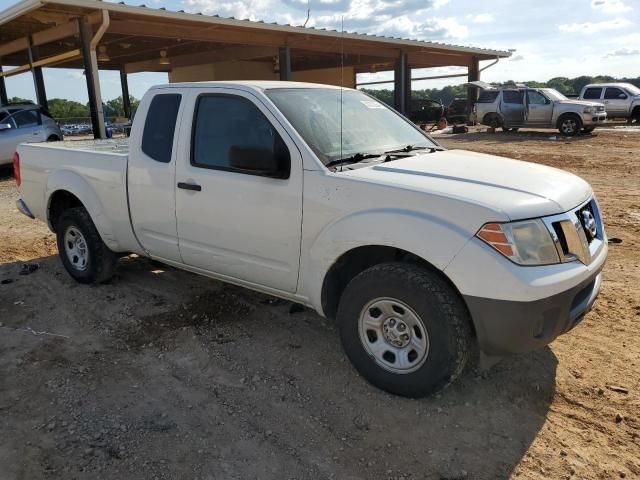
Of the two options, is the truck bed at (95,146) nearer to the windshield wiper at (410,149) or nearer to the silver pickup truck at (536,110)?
the windshield wiper at (410,149)

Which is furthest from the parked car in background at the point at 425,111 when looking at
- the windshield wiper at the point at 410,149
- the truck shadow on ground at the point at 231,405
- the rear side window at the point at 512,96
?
the truck shadow on ground at the point at 231,405

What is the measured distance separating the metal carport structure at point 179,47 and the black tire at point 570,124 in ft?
21.9

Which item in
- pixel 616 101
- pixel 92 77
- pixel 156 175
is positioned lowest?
pixel 616 101

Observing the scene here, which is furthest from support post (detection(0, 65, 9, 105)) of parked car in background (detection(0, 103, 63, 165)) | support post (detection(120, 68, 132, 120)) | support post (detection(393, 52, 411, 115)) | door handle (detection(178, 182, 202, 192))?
door handle (detection(178, 182, 202, 192))

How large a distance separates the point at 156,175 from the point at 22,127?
11600mm

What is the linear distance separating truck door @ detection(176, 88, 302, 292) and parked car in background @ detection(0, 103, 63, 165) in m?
11.2

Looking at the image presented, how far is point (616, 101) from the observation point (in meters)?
23.1

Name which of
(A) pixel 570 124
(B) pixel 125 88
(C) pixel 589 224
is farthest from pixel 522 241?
(B) pixel 125 88

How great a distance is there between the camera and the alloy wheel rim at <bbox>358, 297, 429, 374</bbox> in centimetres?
309

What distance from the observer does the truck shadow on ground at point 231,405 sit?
2744 millimetres

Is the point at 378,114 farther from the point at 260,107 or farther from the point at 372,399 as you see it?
the point at 372,399

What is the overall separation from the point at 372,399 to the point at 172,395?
1.24 metres

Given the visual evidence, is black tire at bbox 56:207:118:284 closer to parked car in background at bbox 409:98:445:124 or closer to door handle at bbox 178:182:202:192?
door handle at bbox 178:182:202:192

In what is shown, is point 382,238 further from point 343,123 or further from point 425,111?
point 425,111
